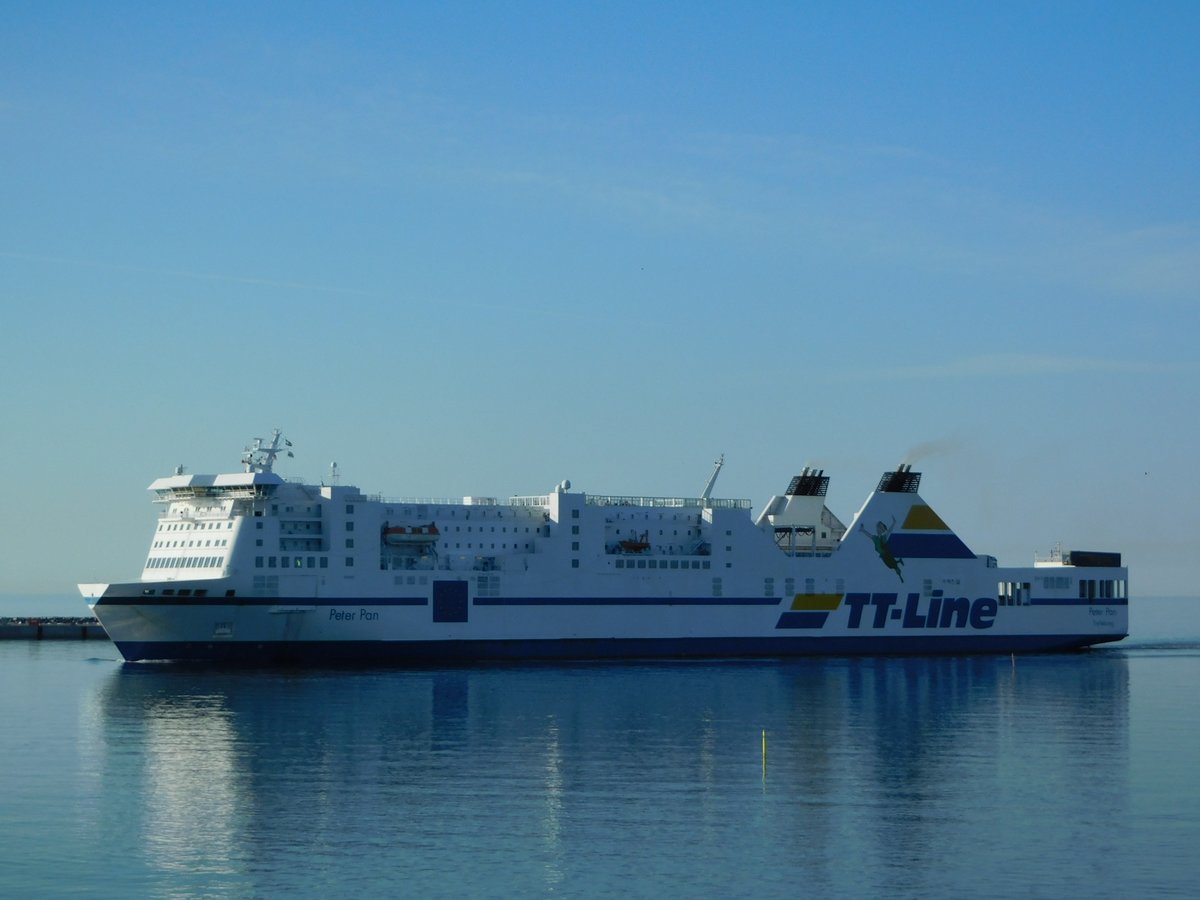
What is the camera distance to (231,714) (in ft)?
132

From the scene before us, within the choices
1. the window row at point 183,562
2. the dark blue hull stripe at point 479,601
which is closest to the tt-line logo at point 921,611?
the dark blue hull stripe at point 479,601

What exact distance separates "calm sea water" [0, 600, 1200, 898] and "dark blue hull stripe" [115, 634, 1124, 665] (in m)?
5.21

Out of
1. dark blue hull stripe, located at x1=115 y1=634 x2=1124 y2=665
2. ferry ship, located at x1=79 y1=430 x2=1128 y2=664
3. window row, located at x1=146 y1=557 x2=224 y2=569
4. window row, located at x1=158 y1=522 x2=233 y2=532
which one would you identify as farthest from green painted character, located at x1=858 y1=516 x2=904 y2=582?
window row, located at x1=146 y1=557 x2=224 y2=569

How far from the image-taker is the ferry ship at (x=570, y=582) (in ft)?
180

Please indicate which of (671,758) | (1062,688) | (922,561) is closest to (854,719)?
(671,758)

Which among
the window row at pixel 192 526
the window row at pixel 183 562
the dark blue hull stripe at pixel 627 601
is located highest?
the window row at pixel 192 526

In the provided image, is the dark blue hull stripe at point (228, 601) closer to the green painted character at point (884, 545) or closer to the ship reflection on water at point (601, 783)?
the ship reflection on water at point (601, 783)

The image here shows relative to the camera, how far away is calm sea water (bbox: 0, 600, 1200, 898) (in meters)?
22.5

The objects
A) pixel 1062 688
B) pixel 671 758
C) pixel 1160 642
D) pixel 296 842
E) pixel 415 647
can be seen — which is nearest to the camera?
pixel 296 842

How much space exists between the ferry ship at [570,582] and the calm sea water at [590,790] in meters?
5.90

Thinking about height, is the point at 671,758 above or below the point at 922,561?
below

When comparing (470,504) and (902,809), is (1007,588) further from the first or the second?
(902,809)

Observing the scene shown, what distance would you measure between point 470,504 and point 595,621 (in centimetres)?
679

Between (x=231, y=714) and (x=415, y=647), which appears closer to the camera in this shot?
(x=231, y=714)
